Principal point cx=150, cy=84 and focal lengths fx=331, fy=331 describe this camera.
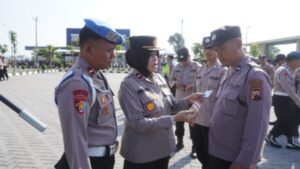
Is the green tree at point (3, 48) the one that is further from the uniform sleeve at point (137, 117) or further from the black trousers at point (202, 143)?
the uniform sleeve at point (137, 117)

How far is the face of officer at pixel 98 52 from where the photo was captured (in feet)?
7.03

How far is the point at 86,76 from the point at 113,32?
36 cm

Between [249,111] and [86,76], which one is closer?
[86,76]

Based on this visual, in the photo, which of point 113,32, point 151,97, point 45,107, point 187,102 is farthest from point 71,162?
point 45,107

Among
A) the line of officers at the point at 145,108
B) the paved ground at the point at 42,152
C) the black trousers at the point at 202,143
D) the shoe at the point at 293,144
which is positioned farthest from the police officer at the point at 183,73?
the line of officers at the point at 145,108

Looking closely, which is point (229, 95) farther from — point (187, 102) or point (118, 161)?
point (118, 161)

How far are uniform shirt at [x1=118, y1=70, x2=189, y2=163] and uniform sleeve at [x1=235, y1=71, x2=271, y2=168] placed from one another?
0.63 meters

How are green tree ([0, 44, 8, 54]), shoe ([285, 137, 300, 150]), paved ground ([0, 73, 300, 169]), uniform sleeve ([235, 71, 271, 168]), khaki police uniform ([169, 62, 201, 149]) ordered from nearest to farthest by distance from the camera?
uniform sleeve ([235, 71, 271, 168]), paved ground ([0, 73, 300, 169]), shoe ([285, 137, 300, 150]), khaki police uniform ([169, 62, 201, 149]), green tree ([0, 44, 8, 54])

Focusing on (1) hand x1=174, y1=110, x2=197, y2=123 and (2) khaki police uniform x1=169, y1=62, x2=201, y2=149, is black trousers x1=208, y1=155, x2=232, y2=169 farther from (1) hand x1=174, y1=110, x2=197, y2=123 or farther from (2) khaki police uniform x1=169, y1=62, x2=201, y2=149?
(2) khaki police uniform x1=169, y1=62, x2=201, y2=149

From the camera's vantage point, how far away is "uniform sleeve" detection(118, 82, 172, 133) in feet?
8.65

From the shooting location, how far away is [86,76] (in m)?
2.03

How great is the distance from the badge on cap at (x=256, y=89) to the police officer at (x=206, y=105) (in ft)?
5.59

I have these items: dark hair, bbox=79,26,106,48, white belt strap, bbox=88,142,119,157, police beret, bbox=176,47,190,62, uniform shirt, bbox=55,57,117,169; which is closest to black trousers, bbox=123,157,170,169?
white belt strap, bbox=88,142,119,157

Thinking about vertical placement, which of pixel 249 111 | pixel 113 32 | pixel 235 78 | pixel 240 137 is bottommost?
pixel 240 137
